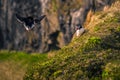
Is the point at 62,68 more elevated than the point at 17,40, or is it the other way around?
the point at 62,68

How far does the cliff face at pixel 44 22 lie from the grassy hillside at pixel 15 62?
4.68ft

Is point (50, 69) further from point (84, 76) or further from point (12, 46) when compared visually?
point (12, 46)

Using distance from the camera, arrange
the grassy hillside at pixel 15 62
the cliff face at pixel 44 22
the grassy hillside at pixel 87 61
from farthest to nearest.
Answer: the cliff face at pixel 44 22 < the grassy hillside at pixel 15 62 < the grassy hillside at pixel 87 61

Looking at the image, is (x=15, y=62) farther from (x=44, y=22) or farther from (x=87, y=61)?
(x=87, y=61)

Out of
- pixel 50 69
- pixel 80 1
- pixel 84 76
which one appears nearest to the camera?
pixel 84 76

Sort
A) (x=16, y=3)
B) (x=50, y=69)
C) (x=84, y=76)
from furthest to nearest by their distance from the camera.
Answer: (x=16, y=3) < (x=50, y=69) < (x=84, y=76)

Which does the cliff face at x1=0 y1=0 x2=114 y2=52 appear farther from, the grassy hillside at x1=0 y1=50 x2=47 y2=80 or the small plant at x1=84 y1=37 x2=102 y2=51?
the small plant at x1=84 y1=37 x2=102 y2=51

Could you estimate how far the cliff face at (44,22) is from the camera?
27719 mm

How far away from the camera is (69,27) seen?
28.6 meters

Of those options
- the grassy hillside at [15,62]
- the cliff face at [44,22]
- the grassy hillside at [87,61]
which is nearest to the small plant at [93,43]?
the grassy hillside at [87,61]

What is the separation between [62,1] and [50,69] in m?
15.1

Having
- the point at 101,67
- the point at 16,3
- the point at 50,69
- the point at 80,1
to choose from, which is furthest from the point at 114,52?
the point at 16,3

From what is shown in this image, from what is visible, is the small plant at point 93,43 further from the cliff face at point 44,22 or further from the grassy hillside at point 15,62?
the grassy hillside at point 15,62

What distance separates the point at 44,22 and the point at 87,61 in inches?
670
